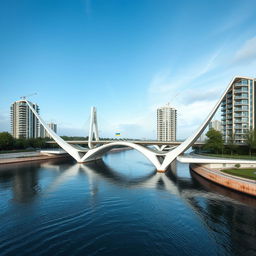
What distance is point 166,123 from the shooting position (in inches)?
4205

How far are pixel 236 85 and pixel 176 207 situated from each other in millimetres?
46382

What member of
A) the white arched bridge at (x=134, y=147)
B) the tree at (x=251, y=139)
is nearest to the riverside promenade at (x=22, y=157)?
the white arched bridge at (x=134, y=147)

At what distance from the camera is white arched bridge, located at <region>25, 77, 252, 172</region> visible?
27.2m

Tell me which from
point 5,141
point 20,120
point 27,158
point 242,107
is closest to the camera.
Answer: point 242,107

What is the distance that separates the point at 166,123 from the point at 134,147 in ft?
251

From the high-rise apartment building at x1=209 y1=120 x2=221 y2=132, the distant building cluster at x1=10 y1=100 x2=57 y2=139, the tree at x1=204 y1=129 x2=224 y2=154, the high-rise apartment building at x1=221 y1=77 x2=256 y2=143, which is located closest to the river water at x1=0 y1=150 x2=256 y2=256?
the tree at x1=204 y1=129 x2=224 y2=154

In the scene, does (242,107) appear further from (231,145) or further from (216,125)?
(216,125)

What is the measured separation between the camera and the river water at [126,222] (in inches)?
340

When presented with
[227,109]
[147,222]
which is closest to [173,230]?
[147,222]

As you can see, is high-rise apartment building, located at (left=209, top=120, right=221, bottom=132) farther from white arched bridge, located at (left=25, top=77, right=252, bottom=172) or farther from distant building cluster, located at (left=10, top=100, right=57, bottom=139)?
distant building cluster, located at (left=10, top=100, right=57, bottom=139)

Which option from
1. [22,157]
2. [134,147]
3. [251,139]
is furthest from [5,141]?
[251,139]

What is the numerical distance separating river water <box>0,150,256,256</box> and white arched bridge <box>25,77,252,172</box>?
10169mm

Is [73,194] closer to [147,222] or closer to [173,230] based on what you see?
[147,222]

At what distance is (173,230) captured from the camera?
10383mm
